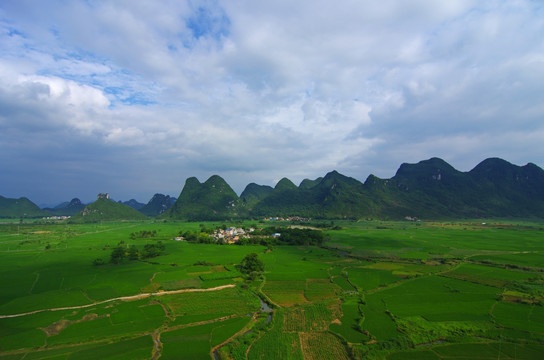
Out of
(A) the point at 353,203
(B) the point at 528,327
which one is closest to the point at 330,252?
(B) the point at 528,327

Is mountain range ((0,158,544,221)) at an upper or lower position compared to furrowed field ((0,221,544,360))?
upper

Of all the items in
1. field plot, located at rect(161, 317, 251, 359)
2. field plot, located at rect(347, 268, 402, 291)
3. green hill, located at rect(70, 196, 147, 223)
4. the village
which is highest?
green hill, located at rect(70, 196, 147, 223)

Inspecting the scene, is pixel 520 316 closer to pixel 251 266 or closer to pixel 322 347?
pixel 322 347

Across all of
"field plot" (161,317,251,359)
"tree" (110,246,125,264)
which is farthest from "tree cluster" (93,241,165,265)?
"field plot" (161,317,251,359)

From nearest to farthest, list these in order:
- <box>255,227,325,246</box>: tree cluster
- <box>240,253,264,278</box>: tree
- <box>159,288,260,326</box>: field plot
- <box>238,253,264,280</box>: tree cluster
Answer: <box>159,288,260,326</box>: field plot < <box>238,253,264,280</box>: tree cluster < <box>240,253,264,278</box>: tree < <box>255,227,325,246</box>: tree cluster

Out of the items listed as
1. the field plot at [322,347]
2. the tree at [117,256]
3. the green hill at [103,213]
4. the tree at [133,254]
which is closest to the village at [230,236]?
the tree at [133,254]

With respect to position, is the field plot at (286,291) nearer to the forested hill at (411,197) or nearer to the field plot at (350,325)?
the field plot at (350,325)

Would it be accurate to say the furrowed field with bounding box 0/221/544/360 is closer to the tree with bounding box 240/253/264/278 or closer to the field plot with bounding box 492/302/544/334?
the field plot with bounding box 492/302/544/334
